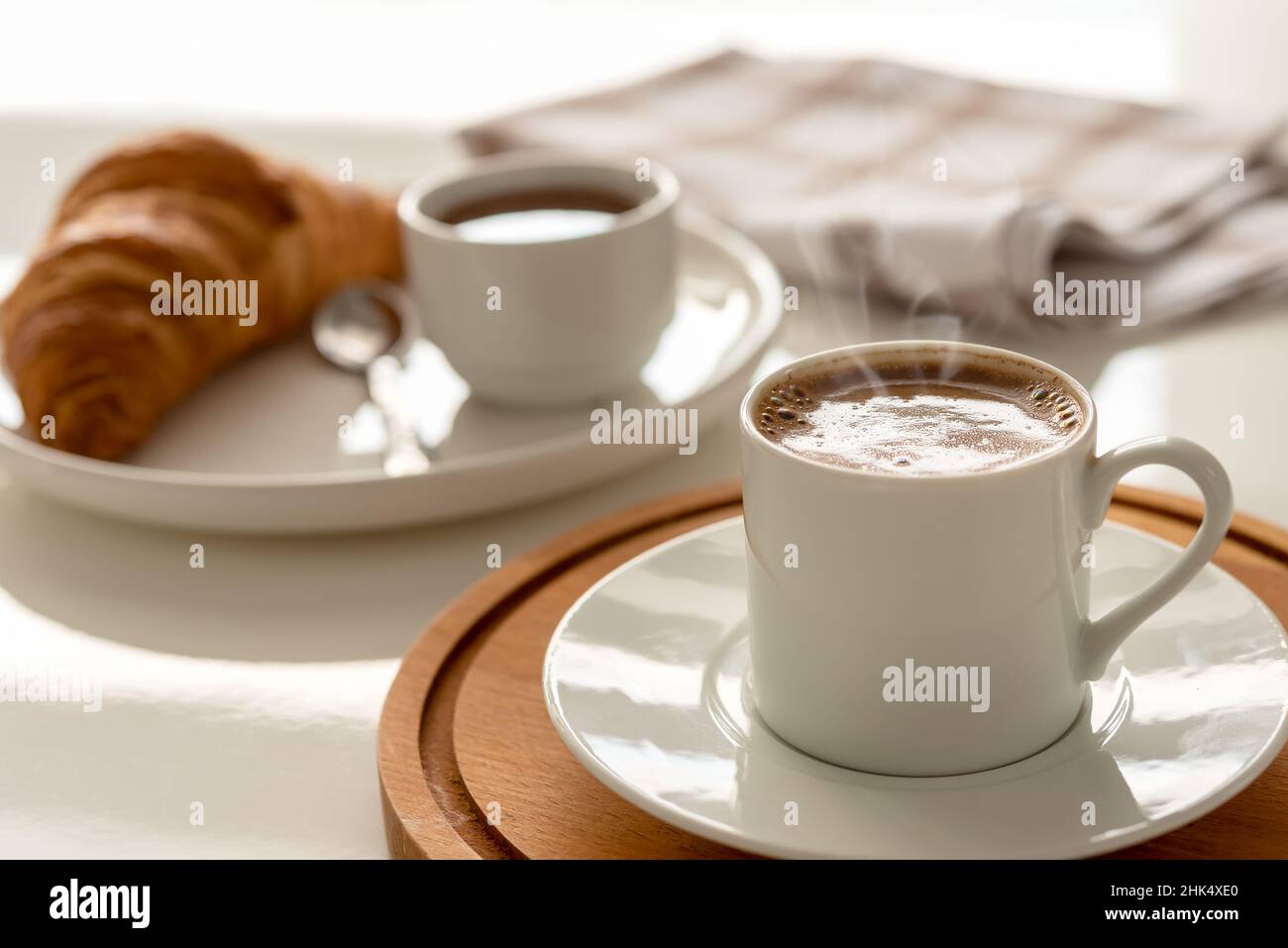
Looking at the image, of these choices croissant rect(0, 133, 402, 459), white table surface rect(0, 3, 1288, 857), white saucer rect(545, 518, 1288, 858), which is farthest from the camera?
croissant rect(0, 133, 402, 459)

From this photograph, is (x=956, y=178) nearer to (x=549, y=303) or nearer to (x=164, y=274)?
(x=549, y=303)

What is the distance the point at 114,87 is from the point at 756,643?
1.99 m

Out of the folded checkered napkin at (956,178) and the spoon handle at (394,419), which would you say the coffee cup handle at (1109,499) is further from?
the folded checkered napkin at (956,178)

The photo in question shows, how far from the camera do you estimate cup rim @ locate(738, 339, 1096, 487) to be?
68 cm

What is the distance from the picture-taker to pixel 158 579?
42.3 inches

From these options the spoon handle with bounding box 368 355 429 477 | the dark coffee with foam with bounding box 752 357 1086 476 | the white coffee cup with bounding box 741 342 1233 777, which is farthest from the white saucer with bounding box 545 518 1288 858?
the spoon handle with bounding box 368 355 429 477

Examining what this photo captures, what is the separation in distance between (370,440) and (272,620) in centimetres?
25

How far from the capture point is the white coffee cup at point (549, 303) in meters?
1.20

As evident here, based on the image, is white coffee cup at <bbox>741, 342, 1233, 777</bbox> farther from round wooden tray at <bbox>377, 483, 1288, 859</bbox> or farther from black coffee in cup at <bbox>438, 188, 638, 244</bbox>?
black coffee in cup at <bbox>438, 188, 638, 244</bbox>

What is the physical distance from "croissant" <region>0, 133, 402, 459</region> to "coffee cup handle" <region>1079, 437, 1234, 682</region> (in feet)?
2.64

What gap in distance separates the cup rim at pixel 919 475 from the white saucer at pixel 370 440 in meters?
0.31

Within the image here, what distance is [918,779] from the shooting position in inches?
28.5

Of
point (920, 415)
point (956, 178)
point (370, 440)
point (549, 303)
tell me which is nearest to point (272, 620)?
point (370, 440)
